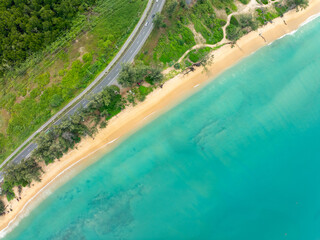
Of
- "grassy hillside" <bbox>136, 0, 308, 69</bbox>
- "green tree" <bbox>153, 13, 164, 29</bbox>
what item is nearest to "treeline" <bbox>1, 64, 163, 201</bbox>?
"grassy hillside" <bbox>136, 0, 308, 69</bbox>

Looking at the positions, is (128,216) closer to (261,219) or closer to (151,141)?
(151,141)

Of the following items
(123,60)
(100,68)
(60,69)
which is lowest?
(123,60)

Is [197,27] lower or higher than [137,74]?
higher

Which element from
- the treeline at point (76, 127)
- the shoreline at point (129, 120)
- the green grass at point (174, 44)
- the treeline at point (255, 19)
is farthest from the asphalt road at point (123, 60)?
the treeline at point (255, 19)

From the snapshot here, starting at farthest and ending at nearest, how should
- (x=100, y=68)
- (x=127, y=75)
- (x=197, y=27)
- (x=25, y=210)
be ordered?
(x=197, y=27), (x=100, y=68), (x=25, y=210), (x=127, y=75)

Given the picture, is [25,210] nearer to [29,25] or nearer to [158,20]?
[29,25]

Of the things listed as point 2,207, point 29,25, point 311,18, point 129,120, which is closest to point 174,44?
point 129,120
